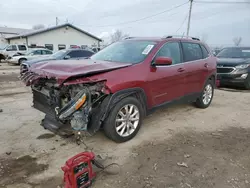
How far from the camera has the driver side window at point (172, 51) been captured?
3.99 metres

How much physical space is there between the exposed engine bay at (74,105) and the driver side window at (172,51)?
157cm

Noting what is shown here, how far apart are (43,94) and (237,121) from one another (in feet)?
13.5

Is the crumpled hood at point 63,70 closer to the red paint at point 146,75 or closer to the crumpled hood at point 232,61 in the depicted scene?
the red paint at point 146,75

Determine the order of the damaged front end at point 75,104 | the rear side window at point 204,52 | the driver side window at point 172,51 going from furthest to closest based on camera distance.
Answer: the rear side window at point 204,52
the driver side window at point 172,51
the damaged front end at point 75,104

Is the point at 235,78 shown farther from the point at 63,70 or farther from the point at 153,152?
the point at 63,70

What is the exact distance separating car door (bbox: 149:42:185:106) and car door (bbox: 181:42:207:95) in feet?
0.66

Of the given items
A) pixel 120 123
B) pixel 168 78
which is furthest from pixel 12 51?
pixel 120 123

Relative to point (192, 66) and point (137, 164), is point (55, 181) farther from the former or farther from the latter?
point (192, 66)

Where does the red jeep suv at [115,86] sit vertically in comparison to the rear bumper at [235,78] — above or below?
above

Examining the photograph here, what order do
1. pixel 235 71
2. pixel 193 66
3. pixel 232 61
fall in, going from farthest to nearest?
pixel 232 61, pixel 235 71, pixel 193 66

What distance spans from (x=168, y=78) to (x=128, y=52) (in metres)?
0.93

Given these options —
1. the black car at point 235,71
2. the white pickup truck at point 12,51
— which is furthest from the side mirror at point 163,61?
the white pickup truck at point 12,51

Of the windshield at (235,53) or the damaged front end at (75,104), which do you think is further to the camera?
the windshield at (235,53)

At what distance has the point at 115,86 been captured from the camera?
3074 mm
